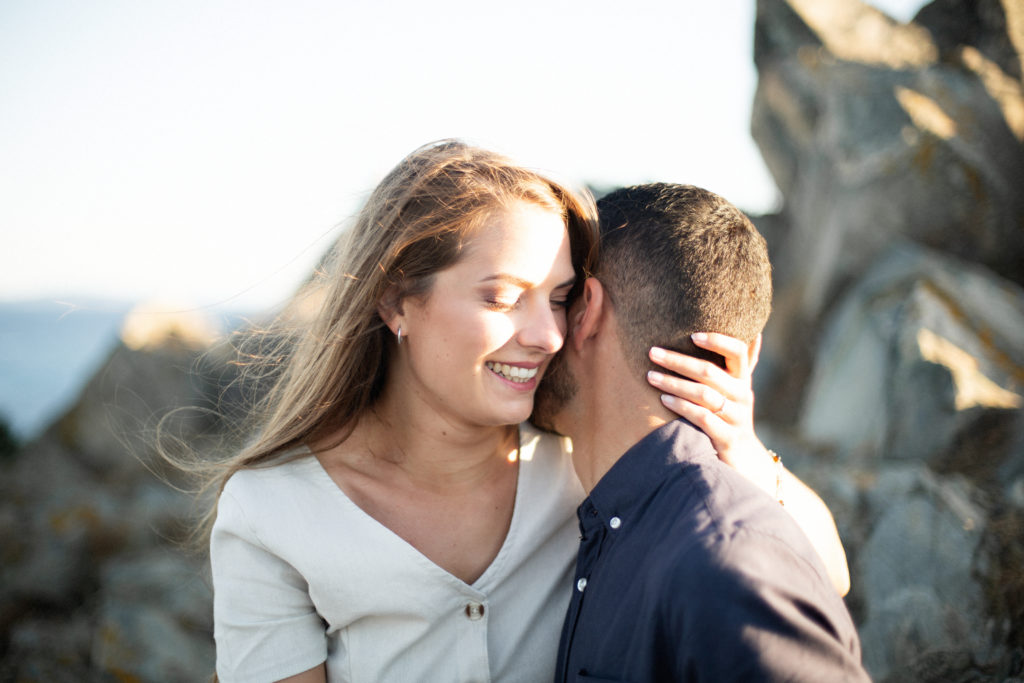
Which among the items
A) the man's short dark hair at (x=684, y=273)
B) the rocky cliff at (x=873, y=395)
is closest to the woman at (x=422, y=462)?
the man's short dark hair at (x=684, y=273)

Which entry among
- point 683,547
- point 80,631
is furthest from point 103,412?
point 683,547

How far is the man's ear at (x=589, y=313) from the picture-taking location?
2371mm

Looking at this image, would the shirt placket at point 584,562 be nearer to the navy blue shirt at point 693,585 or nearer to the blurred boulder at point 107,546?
the navy blue shirt at point 693,585

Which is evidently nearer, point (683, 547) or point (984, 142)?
point (683, 547)

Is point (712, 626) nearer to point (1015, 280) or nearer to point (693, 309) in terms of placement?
point (693, 309)

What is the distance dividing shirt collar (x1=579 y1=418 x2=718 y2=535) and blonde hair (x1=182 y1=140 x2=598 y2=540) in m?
0.71

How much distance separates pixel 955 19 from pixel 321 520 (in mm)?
7580

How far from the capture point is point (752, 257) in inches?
90.4

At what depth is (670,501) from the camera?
1.88 metres

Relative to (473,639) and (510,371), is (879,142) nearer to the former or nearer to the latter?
(510,371)

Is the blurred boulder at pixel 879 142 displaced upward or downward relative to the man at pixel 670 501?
upward

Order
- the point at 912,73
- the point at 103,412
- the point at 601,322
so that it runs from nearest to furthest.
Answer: the point at 601,322 < the point at 912,73 < the point at 103,412

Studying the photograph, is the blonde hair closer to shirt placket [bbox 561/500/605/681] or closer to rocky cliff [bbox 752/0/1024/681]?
shirt placket [bbox 561/500/605/681]

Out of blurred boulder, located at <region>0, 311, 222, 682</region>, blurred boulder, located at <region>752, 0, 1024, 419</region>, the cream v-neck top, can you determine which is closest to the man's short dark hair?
the cream v-neck top
